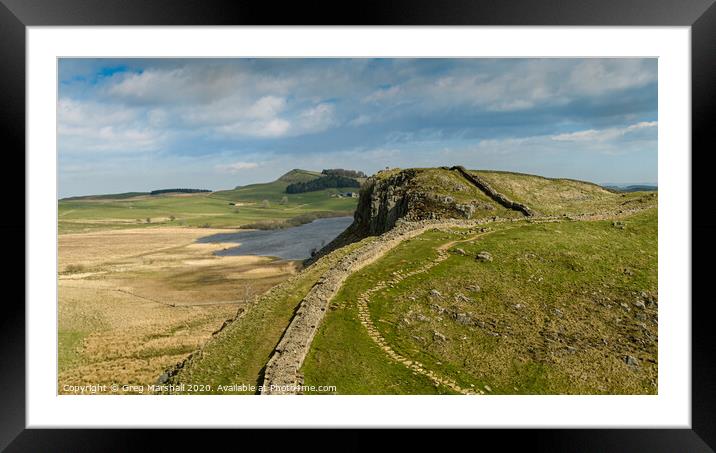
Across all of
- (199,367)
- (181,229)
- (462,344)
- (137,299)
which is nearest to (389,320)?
(462,344)

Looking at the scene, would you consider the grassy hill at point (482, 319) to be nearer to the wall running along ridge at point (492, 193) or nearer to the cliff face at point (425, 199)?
the wall running along ridge at point (492, 193)

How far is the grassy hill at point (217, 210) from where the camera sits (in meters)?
68.6

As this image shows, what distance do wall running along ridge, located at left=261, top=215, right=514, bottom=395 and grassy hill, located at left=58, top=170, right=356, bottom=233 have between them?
184ft

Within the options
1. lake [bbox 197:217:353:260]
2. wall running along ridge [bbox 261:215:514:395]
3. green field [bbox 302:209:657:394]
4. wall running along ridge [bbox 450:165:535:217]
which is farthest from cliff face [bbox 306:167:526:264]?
lake [bbox 197:217:353:260]

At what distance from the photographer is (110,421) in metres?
11.3

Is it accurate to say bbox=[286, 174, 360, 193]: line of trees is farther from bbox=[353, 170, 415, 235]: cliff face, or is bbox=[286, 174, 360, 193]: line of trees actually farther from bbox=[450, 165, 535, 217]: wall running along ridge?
bbox=[450, 165, 535, 217]: wall running along ridge

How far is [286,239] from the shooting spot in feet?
273

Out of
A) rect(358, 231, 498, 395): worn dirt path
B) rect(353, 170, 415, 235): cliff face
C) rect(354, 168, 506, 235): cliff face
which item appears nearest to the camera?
rect(358, 231, 498, 395): worn dirt path

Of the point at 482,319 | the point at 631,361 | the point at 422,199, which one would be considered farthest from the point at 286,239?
the point at 631,361

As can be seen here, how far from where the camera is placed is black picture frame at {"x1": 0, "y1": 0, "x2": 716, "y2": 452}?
1038cm

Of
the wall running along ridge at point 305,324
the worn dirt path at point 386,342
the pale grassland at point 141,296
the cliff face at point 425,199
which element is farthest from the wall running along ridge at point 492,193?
the pale grassland at point 141,296
